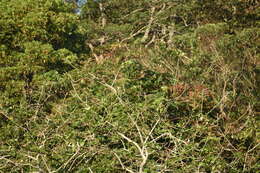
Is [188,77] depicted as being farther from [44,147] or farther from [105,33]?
[105,33]

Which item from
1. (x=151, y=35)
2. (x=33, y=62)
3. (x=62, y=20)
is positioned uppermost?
(x=62, y=20)

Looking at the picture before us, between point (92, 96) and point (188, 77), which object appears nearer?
point (92, 96)

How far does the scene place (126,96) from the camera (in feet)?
Answer: 17.9

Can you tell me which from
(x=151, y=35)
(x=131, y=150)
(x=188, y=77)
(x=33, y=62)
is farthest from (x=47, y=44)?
(x=151, y=35)

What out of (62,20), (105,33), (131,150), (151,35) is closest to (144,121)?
(131,150)

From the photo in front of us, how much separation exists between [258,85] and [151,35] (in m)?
12.1

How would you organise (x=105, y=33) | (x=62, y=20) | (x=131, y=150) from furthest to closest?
(x=105, y=33) < (x=62, y=20) < (x=131, y=150)

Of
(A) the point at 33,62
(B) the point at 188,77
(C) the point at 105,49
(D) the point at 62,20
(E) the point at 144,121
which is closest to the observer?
(E) the point at 144,121

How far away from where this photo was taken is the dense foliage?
14.7ft

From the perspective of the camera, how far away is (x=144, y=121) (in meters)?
5.11

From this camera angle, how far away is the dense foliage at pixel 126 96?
4492 mm

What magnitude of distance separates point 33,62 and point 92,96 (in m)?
3.24

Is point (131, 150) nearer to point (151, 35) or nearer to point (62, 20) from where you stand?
point (62, 20)

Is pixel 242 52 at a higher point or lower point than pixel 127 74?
lower
